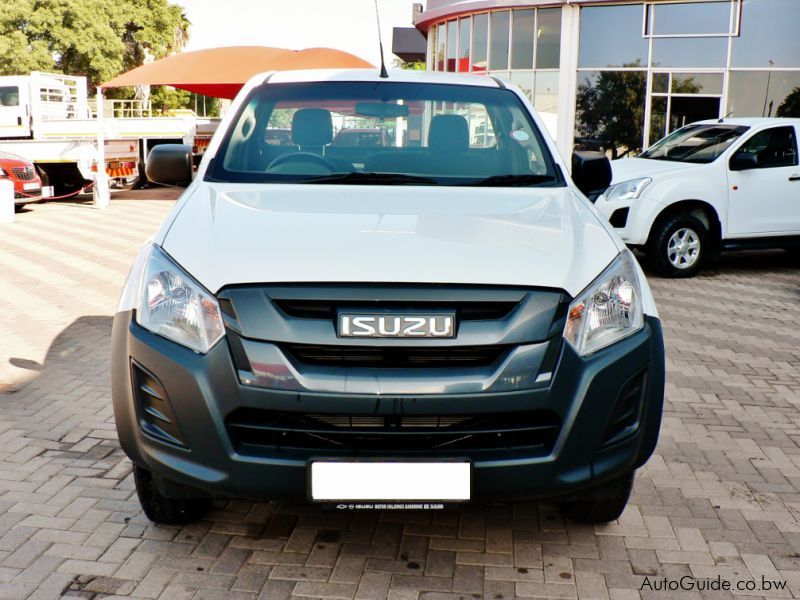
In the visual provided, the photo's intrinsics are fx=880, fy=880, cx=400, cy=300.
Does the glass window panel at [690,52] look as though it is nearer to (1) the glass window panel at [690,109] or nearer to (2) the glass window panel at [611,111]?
(2) the glass window panel at [611,111]

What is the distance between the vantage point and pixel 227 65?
14.9 metres

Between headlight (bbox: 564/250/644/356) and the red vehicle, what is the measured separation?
14267mm

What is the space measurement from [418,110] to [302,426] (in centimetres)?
201

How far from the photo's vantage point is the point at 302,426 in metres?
2.60

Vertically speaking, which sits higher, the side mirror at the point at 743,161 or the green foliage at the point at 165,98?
the green foliage at the point at 165,98

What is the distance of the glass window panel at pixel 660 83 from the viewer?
19.6m

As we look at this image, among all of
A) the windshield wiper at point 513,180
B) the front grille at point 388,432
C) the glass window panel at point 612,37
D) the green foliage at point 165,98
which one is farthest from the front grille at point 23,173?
the green foliage at point 165,98

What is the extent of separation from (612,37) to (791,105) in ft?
13.7

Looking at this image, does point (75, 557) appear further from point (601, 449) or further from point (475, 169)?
point (475, 169)

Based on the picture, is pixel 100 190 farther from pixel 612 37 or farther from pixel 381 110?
pixel 381 110

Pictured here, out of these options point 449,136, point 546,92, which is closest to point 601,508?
point 449,136

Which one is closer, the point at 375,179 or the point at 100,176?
the point at 375,179

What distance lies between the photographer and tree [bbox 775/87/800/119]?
727 inches

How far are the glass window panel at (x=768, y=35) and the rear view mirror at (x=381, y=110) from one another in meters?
17.0
